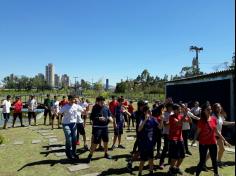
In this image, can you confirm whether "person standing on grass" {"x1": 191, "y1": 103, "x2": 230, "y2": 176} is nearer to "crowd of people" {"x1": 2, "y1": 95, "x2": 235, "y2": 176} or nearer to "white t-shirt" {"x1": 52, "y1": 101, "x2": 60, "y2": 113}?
"crowd of people" {"x1": 2, "y1": 95, "x2": 235, "y2": 176}

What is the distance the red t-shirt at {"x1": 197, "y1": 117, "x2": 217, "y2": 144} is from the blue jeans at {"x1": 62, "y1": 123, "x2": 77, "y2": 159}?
13.5ft

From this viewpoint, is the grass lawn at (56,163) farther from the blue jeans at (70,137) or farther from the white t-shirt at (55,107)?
the white t-shirt at (55,107)

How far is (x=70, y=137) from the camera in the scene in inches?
397

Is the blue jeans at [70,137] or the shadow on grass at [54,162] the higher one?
the blue jeans at [70,137]

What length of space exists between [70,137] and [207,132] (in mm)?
4302

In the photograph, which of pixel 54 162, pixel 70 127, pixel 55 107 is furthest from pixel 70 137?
pixel 55 107

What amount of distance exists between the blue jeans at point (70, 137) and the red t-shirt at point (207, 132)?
13.5ft

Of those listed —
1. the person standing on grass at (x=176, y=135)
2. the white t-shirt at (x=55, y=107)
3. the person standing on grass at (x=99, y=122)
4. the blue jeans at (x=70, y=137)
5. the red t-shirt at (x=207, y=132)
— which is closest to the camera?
the red t-shirt at (x=207, y=132)

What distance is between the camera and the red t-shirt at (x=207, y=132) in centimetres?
766

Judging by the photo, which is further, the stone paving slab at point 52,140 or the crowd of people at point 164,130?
the stone paving slab at point 52,140

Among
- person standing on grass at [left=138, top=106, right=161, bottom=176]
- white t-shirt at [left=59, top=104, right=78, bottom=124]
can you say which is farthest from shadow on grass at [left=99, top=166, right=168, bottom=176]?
white t-shirt at [left=59, top=104, right=78, bottom=124]

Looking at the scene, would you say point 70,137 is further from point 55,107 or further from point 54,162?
Result: point 55,107

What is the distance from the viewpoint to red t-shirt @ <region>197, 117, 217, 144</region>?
7.66 meters

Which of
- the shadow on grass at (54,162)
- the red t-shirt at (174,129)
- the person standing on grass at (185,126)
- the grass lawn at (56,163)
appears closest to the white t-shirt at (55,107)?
the grass lawn at (56,163)
